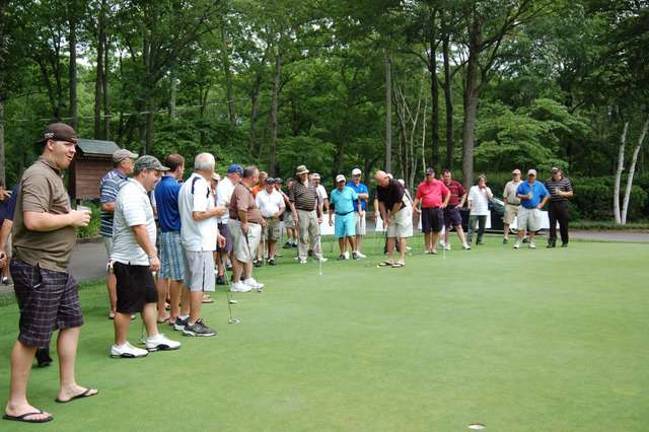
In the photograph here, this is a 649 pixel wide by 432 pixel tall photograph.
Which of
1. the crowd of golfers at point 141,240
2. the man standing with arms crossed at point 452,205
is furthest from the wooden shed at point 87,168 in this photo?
the man standing with arms crossed at point 452,205

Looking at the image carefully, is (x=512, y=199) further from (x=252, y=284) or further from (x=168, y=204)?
(x=168, y=204)

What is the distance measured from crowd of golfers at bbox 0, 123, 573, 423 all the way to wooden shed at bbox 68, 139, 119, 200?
6.77 meters

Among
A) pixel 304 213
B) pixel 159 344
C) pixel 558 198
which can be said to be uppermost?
pixel 558 198

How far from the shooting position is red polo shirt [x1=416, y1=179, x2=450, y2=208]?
1469 centimetres

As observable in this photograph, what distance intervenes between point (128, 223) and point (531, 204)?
11.9m

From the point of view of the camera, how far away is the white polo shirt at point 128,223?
18.5 feet

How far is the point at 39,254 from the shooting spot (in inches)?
170

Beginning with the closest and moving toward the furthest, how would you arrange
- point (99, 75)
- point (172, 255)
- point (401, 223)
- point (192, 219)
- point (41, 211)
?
point (41, 211) < point (192, 219) < point (172, 255) < point (401, 223) < point (99, 75)

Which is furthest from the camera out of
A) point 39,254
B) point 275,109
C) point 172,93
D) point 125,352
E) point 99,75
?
point 275,109

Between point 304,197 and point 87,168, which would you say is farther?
point 87,168

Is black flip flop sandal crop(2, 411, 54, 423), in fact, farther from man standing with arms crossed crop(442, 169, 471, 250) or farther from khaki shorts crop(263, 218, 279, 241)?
man standing with arms crossed crop(442, 169, 471, 250)

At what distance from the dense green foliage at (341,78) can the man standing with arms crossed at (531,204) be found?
736 cm

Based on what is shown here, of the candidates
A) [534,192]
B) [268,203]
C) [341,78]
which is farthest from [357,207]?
[341,78]

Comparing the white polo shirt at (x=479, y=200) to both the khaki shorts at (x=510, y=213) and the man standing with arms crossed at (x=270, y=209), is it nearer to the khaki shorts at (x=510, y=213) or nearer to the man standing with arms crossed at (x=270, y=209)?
the khaki shorts at (x=510, y=213)
